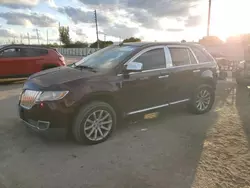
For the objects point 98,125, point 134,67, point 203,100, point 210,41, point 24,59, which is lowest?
point 98,125

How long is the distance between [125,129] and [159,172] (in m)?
1.69

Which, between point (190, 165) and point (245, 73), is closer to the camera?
point (190, 165)

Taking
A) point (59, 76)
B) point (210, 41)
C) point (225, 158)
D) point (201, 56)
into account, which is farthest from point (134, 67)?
point (210, 41)

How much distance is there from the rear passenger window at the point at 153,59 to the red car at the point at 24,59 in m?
7.15

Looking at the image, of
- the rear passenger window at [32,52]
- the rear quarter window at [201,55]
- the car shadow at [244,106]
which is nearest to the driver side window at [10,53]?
the rear passenger window at [32,52]

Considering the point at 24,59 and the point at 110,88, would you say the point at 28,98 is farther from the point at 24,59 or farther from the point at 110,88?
the point at 24,59

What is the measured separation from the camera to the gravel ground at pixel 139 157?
117 inches

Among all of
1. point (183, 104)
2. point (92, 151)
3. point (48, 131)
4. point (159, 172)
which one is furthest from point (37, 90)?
point (183, 104)

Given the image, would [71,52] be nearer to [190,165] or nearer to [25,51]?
[25,51]

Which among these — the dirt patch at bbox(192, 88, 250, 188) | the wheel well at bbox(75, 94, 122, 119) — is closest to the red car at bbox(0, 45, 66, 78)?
the wheel well at bbox(75, 94, 122, 119)

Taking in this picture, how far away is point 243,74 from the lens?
29.9ft

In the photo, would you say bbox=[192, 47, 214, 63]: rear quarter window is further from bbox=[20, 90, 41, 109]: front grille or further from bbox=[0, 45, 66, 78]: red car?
bbox=[0, 45, 66, 78]: red car

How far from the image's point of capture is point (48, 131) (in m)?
3.73

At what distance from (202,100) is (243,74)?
4.36 m
